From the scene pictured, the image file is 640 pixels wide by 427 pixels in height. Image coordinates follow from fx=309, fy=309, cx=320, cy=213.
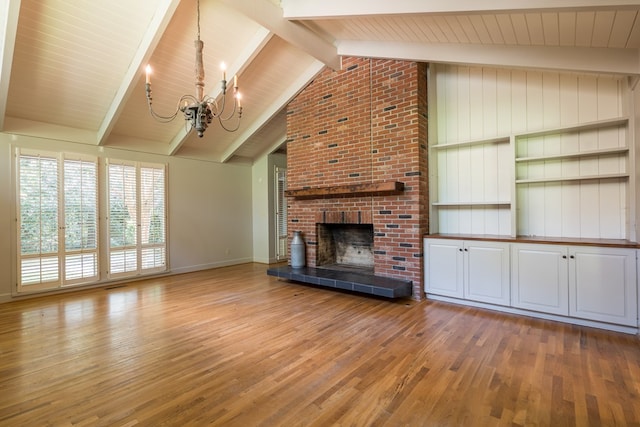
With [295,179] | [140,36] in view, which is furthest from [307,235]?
[140,36]

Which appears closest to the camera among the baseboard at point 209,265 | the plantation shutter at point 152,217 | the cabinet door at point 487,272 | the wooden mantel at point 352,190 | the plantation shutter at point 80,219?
the cabinet door at point 487,272

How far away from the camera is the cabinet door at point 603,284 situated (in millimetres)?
2920

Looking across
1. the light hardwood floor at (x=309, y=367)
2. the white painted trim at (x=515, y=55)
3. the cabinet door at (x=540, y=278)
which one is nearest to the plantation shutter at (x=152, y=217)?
the light hardwood floor at (x=309, y=367)

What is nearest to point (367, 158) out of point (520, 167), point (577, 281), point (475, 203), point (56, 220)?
point (475, 203)

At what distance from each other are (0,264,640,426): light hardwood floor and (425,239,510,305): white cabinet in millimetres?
216

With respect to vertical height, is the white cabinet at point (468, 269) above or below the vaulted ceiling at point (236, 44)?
below

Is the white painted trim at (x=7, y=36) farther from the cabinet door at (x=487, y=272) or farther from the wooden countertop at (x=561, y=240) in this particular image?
the cabinet door at (x=487, y=272)

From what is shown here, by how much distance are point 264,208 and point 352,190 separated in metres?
3.57

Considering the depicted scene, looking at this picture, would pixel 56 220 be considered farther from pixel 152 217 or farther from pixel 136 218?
pixel 152 217

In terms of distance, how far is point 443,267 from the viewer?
160 inches

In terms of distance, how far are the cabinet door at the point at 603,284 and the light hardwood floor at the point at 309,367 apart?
0.64 ft

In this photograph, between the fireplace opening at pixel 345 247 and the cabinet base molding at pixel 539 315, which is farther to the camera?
the fireplace opening at pixel 345 247

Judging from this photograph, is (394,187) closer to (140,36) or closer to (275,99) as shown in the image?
(275,99)

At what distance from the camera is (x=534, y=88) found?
3799mm
